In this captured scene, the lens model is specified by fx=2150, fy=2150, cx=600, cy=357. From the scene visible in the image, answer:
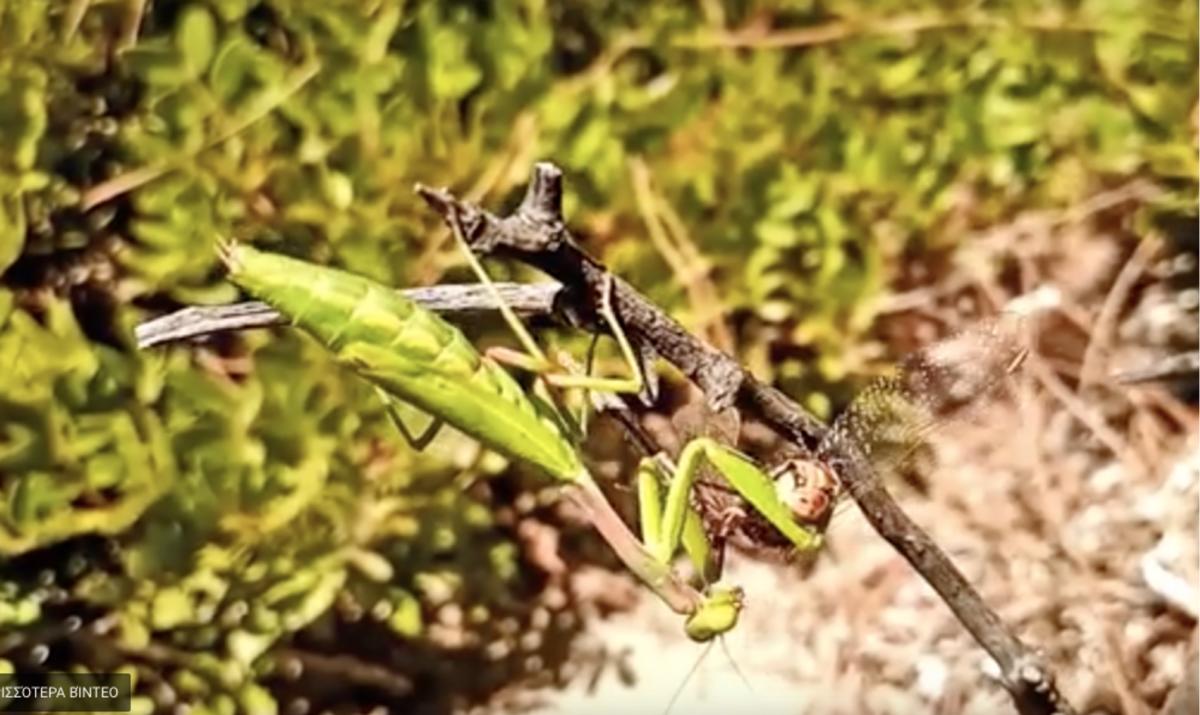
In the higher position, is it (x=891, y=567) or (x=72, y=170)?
(x=72, y=170)

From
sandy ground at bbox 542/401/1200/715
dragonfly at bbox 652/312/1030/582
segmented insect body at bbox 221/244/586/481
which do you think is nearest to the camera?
segmented insect body at bbox 221/244/586/481

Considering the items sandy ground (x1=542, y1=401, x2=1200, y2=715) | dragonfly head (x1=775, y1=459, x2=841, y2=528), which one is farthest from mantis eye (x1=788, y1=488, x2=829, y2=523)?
sandy ground (x1=542, y1=401, x2=1200, y2=715)

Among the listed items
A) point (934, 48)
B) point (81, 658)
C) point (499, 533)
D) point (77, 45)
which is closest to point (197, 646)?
point (81, 658)

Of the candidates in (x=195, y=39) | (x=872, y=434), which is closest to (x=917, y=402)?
(x=872, y=434)

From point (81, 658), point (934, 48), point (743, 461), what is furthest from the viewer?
point (934, 48)

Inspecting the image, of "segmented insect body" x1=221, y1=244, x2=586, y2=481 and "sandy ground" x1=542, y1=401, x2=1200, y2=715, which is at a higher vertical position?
"segmented insect body" x1=221, y1=244, x2=586, y2=481

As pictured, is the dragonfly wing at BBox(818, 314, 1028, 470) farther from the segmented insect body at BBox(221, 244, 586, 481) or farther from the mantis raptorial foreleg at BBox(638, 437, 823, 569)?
the segmented insect body at BBox(221, 244, 586, 481)

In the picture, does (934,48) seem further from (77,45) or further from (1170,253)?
(77,45)

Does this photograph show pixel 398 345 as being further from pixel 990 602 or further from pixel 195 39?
pixel 990 602

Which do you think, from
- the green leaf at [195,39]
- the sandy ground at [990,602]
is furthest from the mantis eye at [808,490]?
the green leaf at [195,39]
